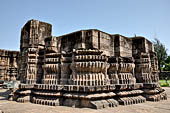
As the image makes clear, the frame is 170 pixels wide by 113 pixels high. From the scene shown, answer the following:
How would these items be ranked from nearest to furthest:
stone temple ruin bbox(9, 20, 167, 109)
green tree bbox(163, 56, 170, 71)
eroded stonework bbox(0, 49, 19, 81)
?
stone temple ruin bbox(9, 20, 167, 109) < eroded stonework bbox(0, 49, 19, 81) < green tree bbox(163, 56, 170, 71)

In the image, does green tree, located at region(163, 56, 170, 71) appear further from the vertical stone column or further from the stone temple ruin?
the vertical stone column

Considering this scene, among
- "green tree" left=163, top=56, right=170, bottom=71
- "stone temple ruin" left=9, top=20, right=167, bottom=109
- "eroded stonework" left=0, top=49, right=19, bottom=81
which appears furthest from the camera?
"green tree" left=163, top=56, right=170, bottom=71

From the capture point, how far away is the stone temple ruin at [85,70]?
5.70 meters

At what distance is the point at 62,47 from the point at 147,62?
16.1ft

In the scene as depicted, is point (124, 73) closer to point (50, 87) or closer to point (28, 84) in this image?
point (50, 87)

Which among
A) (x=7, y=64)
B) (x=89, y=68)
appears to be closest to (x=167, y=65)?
(x=7, y=64)

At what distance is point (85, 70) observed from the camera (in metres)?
5.93

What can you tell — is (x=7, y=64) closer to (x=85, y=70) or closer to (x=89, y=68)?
(x=85, y=70)

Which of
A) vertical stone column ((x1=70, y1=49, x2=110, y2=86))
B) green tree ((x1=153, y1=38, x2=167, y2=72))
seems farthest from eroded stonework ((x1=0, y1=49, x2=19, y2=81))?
green tree ((x1=153, y1=38, x2=167, y2=72))

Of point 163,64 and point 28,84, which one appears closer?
point 28,84

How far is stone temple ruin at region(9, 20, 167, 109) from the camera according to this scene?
5.70 metres

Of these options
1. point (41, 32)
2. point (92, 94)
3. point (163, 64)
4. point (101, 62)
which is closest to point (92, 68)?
point (101, 62)

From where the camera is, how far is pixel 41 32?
328 inches

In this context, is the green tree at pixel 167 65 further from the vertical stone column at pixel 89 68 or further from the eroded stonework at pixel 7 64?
the vertical stone column at pixel 89 68
